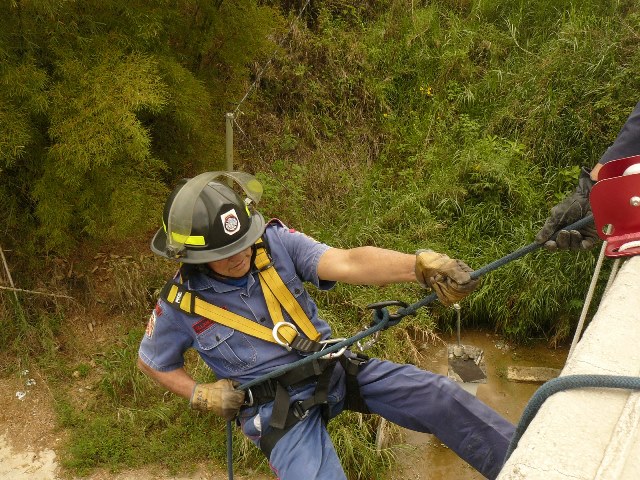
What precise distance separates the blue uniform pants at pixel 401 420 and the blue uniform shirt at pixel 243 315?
7.9 inches

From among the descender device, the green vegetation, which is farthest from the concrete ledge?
the green vegetation

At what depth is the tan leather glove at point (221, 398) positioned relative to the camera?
2.30 metres

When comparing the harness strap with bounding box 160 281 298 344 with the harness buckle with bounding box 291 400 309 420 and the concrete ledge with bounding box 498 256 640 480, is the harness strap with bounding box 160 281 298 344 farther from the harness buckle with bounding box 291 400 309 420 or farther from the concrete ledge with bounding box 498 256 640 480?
the concrete ledge with bounding box 498 256 640 480

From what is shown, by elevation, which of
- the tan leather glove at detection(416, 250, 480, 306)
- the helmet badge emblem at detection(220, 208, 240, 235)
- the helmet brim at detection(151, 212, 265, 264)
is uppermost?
the tan leather glove at detection(416, 250, 480, 306)

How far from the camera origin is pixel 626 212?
4.66 feet

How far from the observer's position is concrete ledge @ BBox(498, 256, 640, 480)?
3.18ft

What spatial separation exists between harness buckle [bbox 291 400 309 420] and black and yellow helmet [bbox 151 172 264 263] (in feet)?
2.26

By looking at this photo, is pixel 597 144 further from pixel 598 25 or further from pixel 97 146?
pixel 97 146

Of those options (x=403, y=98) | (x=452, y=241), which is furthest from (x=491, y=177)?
(x=403, y=98)

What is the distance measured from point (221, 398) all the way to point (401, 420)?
2.56 ft

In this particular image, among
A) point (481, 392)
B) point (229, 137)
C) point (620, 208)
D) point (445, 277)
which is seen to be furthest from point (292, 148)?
point (620, 208)

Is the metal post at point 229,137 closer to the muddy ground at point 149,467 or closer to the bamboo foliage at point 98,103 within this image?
the bamboo foliage at point 98,103

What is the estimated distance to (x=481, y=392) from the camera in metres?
4.32

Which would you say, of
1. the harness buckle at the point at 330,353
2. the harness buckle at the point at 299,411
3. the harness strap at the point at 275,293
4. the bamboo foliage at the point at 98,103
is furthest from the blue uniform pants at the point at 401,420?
the bamboo foliage at the point at 98,103
